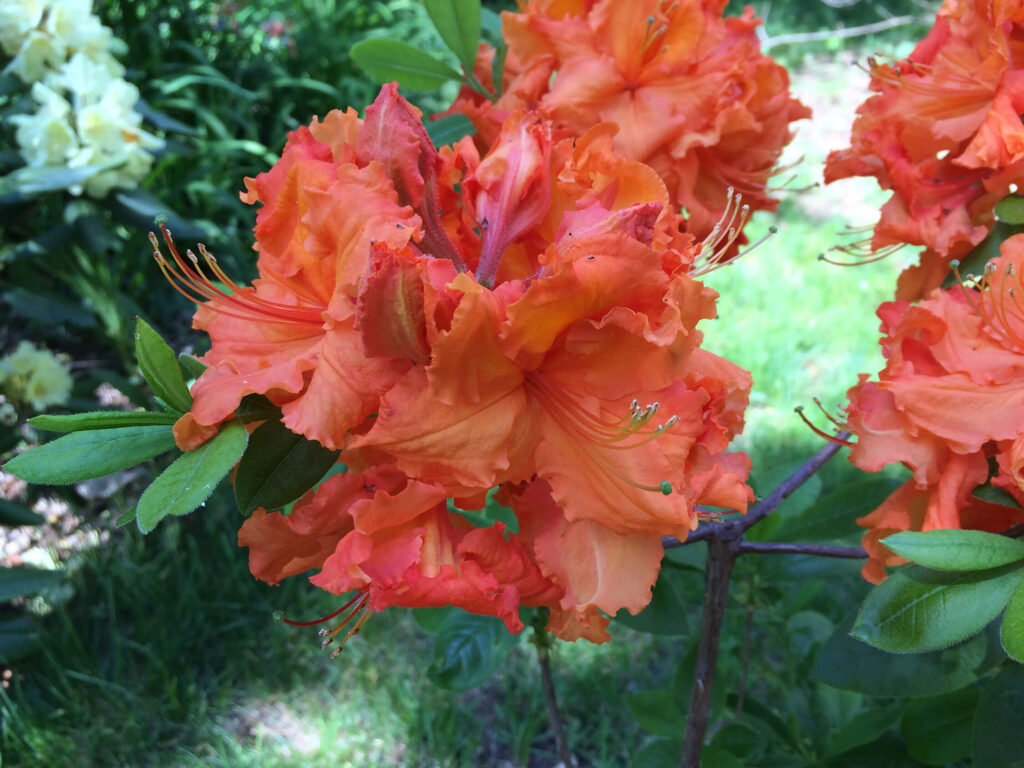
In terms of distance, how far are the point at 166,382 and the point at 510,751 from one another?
1497 millimetres

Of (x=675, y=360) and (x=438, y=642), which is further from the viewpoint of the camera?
(x=438, y=642)

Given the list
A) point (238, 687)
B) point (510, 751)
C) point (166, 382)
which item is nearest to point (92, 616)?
point (238, 687)

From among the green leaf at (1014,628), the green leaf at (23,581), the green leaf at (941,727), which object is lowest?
the green leaf at (23,581)

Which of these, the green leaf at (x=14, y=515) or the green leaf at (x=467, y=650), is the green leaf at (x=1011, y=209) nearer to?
the green leaf at (x=467, y=650)

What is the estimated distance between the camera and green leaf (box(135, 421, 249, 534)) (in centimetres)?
69

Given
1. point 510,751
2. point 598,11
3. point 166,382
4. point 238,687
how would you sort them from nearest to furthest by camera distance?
point 166,382 → point 598,11 → point 510,751 → point 238,687

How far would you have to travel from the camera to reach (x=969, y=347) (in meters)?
0.87

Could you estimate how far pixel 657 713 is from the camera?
4.78 feet

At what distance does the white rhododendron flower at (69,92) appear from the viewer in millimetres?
2174

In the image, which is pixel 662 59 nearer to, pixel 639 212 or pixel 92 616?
pixel 639 212

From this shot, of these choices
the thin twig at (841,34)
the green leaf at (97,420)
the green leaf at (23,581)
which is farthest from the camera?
the thin twig at (841,34)

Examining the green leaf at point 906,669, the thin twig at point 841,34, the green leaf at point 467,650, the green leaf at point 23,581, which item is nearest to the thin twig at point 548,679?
the green leaf at point 467,650

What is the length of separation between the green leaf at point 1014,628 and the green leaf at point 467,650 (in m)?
0.66

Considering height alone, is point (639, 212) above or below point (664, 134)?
above
